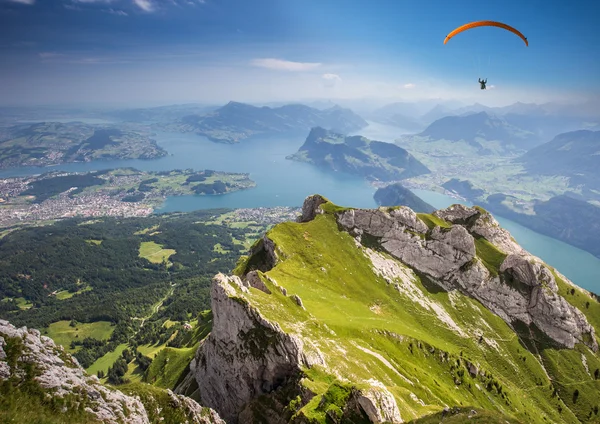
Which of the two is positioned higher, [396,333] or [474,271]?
[474,271]

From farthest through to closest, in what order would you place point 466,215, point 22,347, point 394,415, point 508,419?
point 466,215 < point 394,415 < point 508,419 < point 22,347

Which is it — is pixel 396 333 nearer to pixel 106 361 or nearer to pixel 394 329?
pixel 394 329

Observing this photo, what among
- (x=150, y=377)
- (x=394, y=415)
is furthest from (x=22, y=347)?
(x=150, y=377)

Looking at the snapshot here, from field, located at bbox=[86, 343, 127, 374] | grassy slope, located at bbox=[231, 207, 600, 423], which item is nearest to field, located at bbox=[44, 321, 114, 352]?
field, located at bbox=[86, 343, 127, 374]

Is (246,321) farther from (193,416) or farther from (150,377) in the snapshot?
(150,377)

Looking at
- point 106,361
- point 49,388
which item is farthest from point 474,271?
Answer: point 106,361

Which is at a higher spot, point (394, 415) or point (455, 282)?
point (394, 415)
